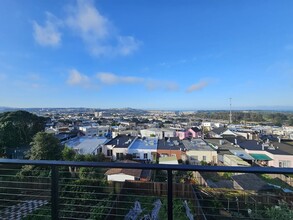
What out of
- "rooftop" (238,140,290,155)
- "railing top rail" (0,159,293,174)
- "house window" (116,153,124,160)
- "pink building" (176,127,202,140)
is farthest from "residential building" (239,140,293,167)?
"railing top rail" (0,159,293,174)

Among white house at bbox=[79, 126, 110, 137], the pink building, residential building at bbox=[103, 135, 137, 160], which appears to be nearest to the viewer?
residential building at bbox=[103, 135, 137, 160]

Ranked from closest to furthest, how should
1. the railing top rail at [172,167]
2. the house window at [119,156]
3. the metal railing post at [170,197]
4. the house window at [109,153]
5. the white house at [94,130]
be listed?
the railing top rail at [172,167] < the metal railing post at [170,197] < the house window at [119,156] < the house window at [109,153] < the white house at [94,130]

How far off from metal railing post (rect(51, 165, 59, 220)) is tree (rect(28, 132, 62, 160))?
8.65 m

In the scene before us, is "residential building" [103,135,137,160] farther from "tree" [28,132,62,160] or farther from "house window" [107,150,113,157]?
"tree" [28,132,62,160]

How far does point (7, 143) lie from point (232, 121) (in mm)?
32122

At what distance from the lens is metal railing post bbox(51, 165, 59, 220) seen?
998mm

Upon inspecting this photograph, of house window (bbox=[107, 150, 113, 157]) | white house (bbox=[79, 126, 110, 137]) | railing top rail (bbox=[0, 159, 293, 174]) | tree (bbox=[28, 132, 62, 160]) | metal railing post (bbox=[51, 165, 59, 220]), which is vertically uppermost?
railing top rail (bbox=[0, 159, 293, 174])

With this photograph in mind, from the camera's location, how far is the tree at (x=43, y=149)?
844cm

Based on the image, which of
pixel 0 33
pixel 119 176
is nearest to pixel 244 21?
pixel 119 176

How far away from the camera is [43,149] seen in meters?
8.52

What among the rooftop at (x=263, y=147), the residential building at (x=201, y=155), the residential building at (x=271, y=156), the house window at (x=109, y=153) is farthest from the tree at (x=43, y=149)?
the rooftop at (x=263, y=147)

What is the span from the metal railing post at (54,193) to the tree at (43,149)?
865 centimetres

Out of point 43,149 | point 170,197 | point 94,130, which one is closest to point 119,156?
point 43,149

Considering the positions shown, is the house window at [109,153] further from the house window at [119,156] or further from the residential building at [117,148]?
the house window at [119,156]
